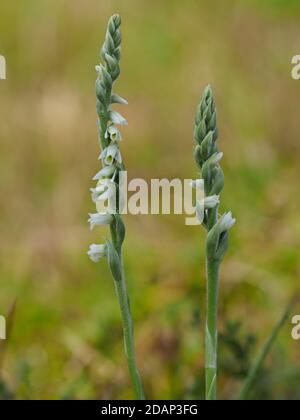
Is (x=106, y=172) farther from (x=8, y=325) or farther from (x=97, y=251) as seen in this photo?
(x=8, y=325)

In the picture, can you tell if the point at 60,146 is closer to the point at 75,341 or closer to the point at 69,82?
the point at 69,82

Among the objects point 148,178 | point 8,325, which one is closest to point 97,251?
point 8,325

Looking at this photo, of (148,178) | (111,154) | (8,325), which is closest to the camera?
(111,154)

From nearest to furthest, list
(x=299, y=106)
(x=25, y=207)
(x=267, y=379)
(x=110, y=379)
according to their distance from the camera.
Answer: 1. (x=267, y=379)
2. (x=110, y=379)
3. (x=25, y=207)
4. (x=299, y=106)

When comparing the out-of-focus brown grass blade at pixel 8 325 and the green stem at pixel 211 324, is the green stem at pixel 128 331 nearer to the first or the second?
the green stem at pixel 211 324

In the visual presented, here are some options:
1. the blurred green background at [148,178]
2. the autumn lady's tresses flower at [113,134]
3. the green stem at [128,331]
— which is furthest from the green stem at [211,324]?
the blurred green background at [148,178]

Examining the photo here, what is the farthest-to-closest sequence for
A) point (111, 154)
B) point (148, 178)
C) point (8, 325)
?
1. point (148, 178)
2. point (8, 325)
3. point (111, 154)

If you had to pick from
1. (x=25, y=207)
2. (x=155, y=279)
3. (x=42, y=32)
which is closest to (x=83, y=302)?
(x=155, y=279)

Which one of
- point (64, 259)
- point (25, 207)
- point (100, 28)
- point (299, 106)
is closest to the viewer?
point (64, 259)
